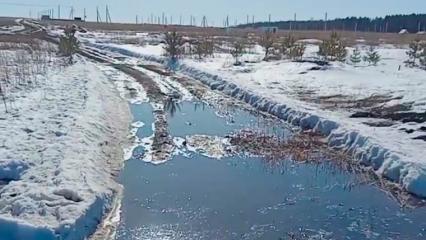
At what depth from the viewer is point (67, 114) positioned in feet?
45.6

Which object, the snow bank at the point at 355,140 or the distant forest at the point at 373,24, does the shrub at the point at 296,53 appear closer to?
the snow bank at the point at 355,140

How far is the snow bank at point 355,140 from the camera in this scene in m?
10.0

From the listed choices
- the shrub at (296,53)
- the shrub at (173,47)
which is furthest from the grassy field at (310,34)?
the shrub at (296,53)

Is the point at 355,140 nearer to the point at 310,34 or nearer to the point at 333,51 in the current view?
the point at 333,51

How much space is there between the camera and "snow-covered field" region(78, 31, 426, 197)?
11055 mm

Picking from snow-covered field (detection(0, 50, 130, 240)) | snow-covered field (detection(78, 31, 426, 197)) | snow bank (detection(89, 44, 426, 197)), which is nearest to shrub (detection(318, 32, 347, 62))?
snow-covered field (detection(78, 31, 426, 197))

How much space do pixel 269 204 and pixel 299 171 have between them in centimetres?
225

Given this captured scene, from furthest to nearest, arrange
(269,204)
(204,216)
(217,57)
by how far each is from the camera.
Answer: (217,57)
(269,204)
(204,216)

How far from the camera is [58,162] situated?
31.8ft

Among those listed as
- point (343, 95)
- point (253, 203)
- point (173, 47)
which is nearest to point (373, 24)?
point (173, 47)

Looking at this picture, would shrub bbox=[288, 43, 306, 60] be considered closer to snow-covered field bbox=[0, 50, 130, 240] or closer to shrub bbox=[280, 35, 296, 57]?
shrub bbox=[280, 35, 296, 57]

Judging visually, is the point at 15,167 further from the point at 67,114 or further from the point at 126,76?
the point at 126,76

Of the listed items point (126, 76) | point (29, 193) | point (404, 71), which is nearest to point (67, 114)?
point (29, 193)

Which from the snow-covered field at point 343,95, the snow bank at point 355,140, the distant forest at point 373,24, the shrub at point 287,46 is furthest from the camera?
the distant forest at point 373,24
